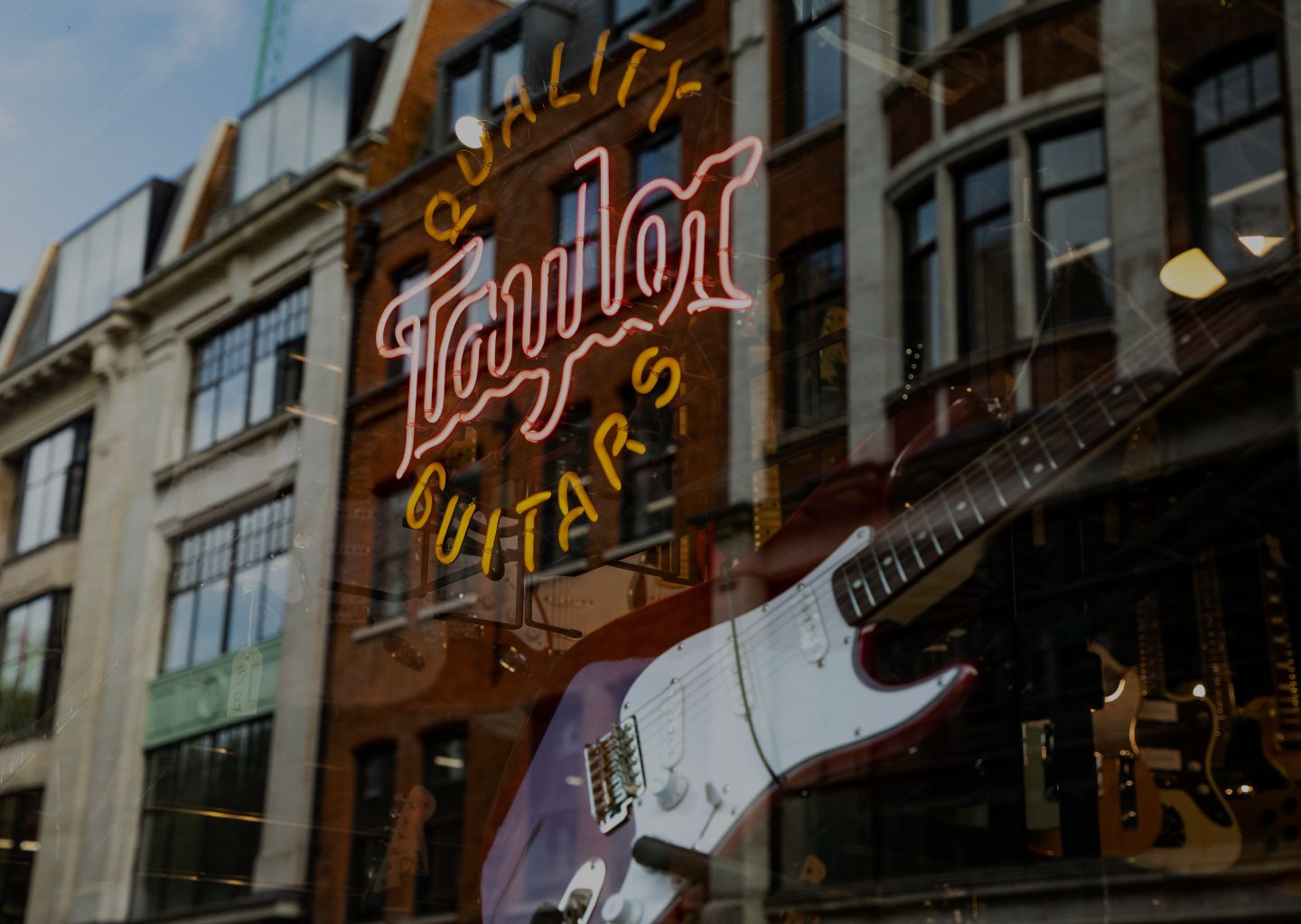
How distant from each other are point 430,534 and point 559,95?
1.60 metres

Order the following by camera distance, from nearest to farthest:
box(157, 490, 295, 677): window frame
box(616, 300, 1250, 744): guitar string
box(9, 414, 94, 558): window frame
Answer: box(616, 300, 1250, 744): guitar string < box(157, 490, 295, 677): window frame < box(9, 414, 94, 558): window frame

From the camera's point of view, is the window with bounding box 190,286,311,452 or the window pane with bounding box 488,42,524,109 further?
the window with bounding box 190,286,311,452

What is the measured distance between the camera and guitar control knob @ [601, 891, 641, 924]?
14.5 ft

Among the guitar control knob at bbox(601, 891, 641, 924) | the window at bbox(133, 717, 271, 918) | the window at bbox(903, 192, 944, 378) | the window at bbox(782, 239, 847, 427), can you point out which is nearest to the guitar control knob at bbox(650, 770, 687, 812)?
the guitar control knob at bbox(601, 891, 641, 924)

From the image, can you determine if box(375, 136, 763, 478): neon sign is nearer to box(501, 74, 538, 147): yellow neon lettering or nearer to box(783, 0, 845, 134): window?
box(783, 0, 845, 134): window

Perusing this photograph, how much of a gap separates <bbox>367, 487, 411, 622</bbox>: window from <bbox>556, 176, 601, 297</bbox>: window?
3.53ft

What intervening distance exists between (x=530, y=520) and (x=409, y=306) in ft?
4.23


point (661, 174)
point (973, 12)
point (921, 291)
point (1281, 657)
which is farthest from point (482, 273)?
point (1281, 657)

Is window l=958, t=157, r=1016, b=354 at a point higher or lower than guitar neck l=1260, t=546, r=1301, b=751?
higher

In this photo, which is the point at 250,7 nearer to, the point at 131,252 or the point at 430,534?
the point at 131,252

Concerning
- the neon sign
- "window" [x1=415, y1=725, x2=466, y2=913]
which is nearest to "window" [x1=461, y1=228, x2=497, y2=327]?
the neon sign

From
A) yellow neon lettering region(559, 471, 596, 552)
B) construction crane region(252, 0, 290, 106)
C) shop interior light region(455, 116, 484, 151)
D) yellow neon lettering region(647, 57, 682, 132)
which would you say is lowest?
yellow neon lettering region(559, 471, 596, 552)

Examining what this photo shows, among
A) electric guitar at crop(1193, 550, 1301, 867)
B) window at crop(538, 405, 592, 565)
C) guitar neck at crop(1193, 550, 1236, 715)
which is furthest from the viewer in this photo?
window at crop(538, 405, 592, 565)

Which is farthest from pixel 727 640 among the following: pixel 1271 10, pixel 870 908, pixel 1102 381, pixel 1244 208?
pixel 1271 10
